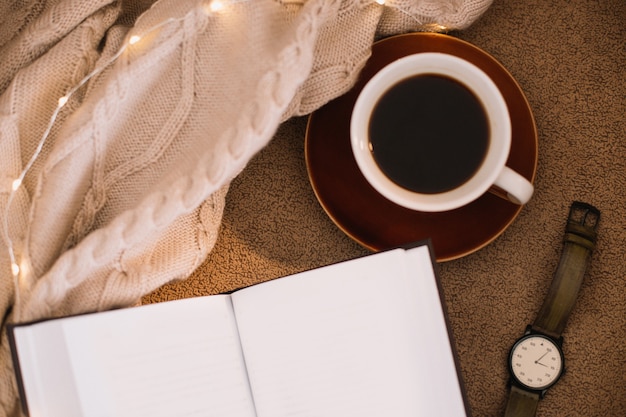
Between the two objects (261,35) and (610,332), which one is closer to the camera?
(261,35)

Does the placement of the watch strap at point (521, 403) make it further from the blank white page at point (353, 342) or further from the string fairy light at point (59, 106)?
the string fairy light at point (59, 106)

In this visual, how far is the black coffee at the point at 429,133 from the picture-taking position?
73 centimetres

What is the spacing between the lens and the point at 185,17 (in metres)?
0.69

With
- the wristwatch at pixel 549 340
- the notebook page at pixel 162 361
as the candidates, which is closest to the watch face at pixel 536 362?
the wristwatch at pixel 549 340

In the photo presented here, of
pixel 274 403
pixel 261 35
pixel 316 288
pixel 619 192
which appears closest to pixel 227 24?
pixel 261 35

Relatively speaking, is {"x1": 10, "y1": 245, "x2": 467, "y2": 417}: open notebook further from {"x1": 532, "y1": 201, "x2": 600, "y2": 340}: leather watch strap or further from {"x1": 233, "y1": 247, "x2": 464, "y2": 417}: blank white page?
{"x1": 532, "y1": 201, "x2": 600, "y2": 340}: leather watch strap

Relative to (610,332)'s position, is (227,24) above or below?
above

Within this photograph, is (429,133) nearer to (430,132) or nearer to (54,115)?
(430,132)

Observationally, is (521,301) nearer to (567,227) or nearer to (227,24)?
(567,227)

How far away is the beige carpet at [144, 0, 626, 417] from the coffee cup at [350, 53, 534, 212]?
123 mm

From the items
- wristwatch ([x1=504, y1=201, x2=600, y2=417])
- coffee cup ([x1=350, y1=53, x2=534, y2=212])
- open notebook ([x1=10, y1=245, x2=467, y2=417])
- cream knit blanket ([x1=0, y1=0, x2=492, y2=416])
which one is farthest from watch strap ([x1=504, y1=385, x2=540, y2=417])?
cream knit blanket ([x1=0, y1=0, x2=492, y2=416])

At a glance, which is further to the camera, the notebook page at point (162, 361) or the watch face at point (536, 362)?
the watch face at point (536, 362)

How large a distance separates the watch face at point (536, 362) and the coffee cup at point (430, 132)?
0.19 meters

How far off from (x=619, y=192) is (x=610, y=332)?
177 millimetres
